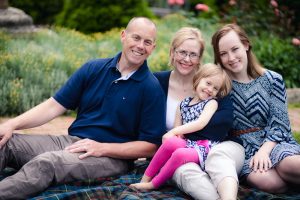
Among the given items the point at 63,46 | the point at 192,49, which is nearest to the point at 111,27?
the point at 63,46

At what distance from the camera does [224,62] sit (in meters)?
3.92

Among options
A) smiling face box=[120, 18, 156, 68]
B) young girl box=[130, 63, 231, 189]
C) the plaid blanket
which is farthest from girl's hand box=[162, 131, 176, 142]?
smiling face box=[120, 18, 156, 68]

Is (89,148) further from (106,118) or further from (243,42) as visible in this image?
(243,42)

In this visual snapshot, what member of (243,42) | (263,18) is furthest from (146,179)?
(263,18)

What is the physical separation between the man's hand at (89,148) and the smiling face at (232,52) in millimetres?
1037

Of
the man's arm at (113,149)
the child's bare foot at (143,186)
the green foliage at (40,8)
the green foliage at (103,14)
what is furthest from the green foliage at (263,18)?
the child's bare foot at (143,186)

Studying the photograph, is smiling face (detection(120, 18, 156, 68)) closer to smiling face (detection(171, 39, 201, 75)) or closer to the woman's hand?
smiling face (detection(171, 39, 201, 75))

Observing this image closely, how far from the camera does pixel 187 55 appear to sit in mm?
4000

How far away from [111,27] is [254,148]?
7609 mm

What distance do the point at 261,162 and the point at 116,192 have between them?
1.00 m

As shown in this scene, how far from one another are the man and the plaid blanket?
64 mm

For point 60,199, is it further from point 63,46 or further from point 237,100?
point 63,46

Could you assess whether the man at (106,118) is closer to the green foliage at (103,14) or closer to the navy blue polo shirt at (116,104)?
the navy blue polo shirt at (116,104)

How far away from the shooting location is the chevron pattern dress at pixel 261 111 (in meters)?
3.87
